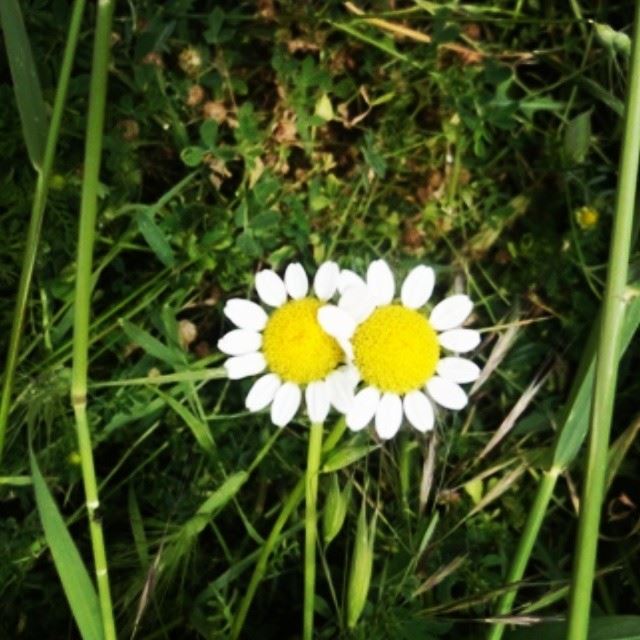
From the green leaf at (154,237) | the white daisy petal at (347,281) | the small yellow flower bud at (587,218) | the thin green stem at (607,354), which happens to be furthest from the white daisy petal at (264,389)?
the small yellow flower bud at (587,218)

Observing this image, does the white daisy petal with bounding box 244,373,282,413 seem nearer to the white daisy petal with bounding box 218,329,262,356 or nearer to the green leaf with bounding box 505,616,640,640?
the white daisy petal with bounding box 218,329,262,356

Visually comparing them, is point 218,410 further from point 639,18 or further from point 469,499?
point 639,18

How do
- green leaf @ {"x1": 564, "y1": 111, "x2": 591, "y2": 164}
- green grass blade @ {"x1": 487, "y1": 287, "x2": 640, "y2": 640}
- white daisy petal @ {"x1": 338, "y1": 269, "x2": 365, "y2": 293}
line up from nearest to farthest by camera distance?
1. green grass blade @ {"x1": 487, "y1": 287, "x2": 640, "y2": 640}
2. white daisy petal @ {"x1": 338, "y1": 269, "x2": 365, "y2": 293}
3. green leaf @ {"x1": 564, "y1": 111, "x2": 591, "y2": 164}

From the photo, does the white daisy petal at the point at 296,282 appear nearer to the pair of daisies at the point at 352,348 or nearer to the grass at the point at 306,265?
the pair of daisies at the point at 352,348

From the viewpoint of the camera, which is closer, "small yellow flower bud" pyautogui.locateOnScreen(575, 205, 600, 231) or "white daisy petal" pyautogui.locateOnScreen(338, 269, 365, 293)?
"white daisy petal" pyautogui.locateOnScreen(338, 269, 365, 293)

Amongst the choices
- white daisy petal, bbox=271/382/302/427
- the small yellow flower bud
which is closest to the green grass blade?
white daisy petal, bbox=271/382/302/427

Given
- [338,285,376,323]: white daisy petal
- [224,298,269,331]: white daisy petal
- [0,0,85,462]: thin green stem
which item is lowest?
[224,298,269,331]: white daisy petal

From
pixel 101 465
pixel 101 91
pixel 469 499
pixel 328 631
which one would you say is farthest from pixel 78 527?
pixel 101 91
